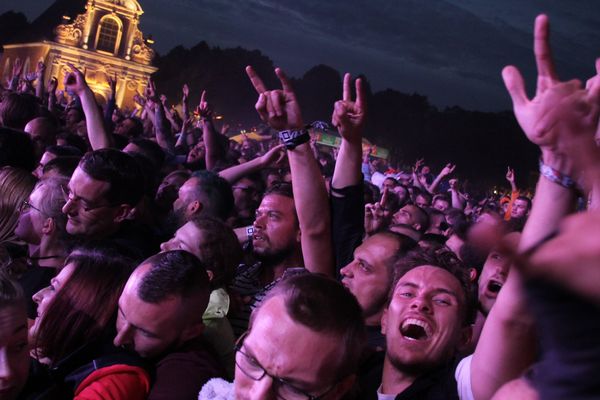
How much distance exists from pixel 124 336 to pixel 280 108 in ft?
4.73

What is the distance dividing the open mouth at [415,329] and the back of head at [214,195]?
198 cm

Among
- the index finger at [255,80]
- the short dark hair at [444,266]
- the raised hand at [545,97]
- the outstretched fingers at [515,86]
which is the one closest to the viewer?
the raised hand at [545,97]

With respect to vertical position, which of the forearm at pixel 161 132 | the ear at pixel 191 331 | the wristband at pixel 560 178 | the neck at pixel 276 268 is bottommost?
the forearm at pixel 161 132

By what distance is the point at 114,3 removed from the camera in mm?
39031

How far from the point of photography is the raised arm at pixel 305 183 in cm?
306

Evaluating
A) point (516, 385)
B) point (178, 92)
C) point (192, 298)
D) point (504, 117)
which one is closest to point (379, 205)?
point (192, 298)

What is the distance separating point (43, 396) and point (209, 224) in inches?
46.6

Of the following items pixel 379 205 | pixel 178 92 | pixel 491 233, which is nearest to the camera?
pixel 491 233

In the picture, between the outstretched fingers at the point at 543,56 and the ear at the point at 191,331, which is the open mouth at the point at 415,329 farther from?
the outstretched fingers at the point at 543,56

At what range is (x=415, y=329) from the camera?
2.18 meters

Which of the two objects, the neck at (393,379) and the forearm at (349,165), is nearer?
the neck at (393,379)

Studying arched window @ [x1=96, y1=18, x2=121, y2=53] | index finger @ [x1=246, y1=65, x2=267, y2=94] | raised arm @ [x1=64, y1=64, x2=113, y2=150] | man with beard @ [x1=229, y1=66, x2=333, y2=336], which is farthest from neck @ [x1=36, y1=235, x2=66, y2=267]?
arched window @ [x1=96, y1=18, x2=121, y2=53]

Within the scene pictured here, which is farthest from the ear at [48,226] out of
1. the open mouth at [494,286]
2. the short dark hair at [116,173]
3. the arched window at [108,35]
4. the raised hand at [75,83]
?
the arched window at [108,35]

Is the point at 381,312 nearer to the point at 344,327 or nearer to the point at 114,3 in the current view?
the point at 344,327
